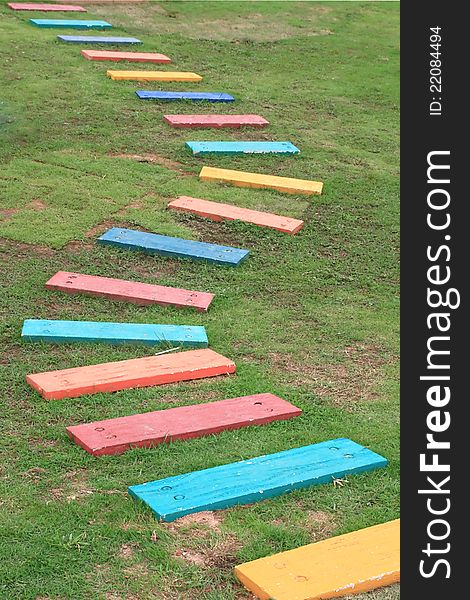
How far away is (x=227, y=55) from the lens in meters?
14.6

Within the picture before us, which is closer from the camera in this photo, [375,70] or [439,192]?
[439,192]

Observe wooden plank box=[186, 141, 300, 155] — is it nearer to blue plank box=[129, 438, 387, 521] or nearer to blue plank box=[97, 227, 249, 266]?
blue plank box=[97, 227, 249, 266]

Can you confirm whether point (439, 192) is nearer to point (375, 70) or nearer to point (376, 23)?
point (375, 70)

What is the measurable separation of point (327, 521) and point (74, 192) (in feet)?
17.6

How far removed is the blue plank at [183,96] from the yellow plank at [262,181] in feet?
8.41

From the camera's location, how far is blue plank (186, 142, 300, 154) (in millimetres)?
10055

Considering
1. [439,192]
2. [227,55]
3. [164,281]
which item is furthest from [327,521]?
Result: [227,55]

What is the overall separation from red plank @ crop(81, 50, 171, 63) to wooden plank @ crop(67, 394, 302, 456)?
9.19 meters

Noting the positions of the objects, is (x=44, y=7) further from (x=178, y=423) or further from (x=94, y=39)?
(x=178, y=423)

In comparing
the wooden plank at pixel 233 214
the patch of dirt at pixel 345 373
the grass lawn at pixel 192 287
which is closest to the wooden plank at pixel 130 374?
the grass lawn at pixel 192 287

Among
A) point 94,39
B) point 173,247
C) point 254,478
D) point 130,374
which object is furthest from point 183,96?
point 254,478

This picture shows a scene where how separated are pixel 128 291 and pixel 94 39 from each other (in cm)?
856

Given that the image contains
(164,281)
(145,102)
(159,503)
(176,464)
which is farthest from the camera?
(145,102)

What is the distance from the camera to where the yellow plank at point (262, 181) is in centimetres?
933
